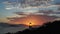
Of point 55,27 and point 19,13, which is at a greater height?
point 19,13

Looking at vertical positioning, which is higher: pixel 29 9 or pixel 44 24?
pixel 29 9

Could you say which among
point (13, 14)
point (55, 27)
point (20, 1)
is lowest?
point (55, 27)

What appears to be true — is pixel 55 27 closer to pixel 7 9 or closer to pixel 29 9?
pixel 29 9

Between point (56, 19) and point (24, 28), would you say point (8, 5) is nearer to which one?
point (24, 28)

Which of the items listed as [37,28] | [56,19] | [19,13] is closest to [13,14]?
[19,13]

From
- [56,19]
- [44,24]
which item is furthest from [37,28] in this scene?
[56,19]

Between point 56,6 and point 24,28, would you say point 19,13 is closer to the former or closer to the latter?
point 24,28

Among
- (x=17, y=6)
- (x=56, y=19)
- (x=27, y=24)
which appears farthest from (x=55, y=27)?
(x=17, y=6)
